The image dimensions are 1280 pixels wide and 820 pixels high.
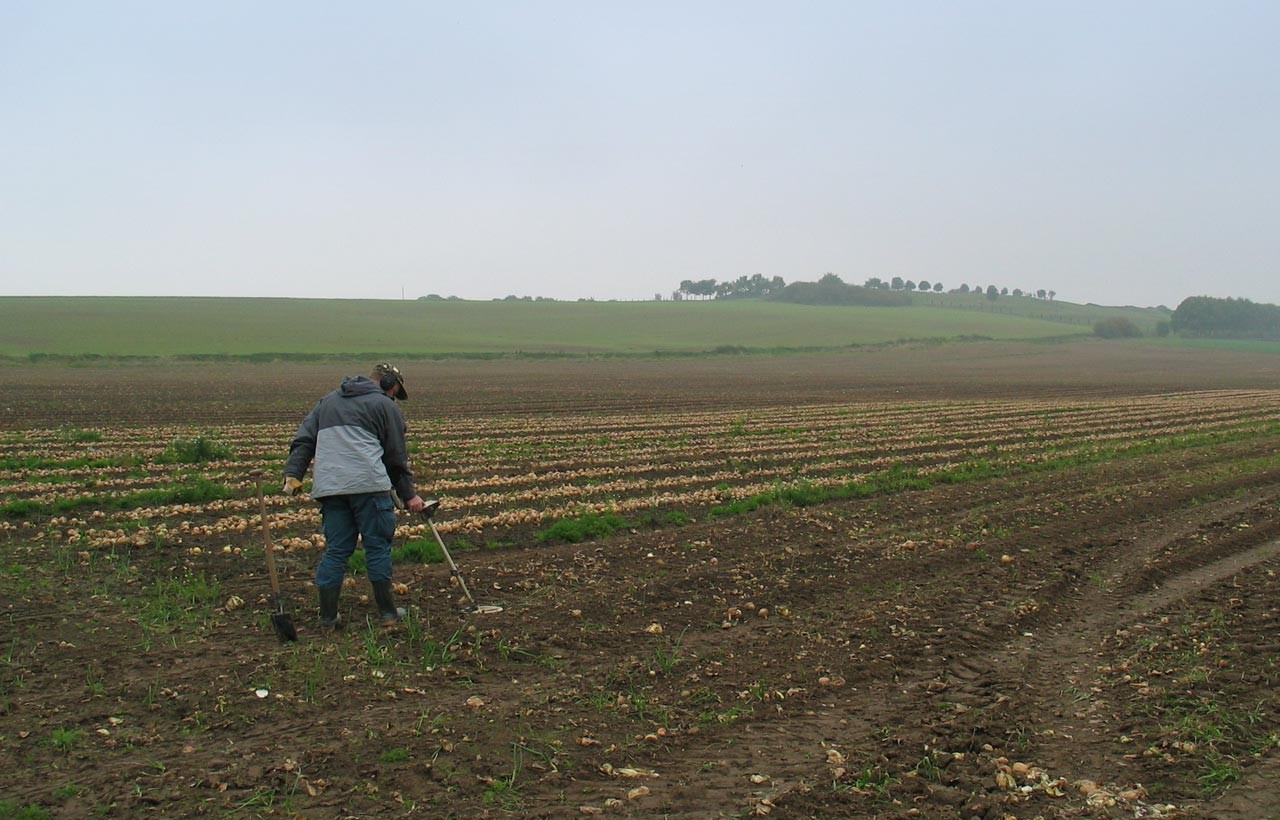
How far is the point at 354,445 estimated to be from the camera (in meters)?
7.06

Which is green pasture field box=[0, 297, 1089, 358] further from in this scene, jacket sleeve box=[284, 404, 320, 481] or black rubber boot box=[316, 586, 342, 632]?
black rubber boot box=[316, 586, 342, 632]

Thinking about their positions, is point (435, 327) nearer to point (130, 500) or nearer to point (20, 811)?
point (130, 500)

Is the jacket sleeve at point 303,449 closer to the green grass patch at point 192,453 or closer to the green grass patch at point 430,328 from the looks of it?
the green grass patch at point 192,453

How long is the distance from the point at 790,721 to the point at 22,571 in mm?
6813

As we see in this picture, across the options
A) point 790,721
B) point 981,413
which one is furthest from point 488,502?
point 981,413

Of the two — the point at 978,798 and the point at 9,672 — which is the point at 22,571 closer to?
the point at 9,672

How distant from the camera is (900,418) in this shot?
25.0m

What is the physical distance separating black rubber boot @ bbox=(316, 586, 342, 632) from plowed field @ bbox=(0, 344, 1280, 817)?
176 millimetres

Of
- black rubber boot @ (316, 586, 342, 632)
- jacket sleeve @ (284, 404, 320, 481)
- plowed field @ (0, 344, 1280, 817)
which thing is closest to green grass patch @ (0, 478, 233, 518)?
plowed field @ (0, 344, 1280, 817)

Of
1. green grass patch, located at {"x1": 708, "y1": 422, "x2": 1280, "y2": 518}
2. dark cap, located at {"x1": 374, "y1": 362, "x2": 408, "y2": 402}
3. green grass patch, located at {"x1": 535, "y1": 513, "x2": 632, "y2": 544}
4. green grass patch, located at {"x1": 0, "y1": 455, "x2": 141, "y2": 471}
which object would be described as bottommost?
green grass patch, located at {"x1": 0, "y1": 455, "x2": 141, "y2": 471}

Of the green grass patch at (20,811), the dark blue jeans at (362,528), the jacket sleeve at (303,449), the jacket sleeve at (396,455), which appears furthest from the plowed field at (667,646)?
the jacket sleeve at (303,449)

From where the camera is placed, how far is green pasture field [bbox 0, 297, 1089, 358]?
6781 centimetres

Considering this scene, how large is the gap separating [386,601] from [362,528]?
1.88ft

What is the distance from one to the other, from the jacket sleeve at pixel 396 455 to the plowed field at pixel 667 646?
0.96 meters
